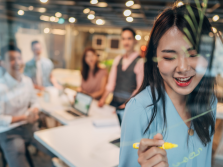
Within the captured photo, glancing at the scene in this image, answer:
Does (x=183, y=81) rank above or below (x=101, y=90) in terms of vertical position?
above

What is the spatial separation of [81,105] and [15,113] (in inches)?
16.7

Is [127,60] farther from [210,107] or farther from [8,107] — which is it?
[8,107]

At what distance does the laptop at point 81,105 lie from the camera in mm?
1191

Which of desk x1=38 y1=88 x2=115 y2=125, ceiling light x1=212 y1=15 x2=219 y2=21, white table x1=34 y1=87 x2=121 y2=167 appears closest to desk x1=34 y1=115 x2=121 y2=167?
white table x1=34 y1=87 x2=121 y2=167

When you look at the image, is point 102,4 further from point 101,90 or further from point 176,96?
point 176,96

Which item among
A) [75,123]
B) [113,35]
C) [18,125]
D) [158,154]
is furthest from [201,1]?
[113,35]

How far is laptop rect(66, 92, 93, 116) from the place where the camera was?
1.19 m

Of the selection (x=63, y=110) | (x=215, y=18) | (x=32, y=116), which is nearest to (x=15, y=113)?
(x=32, y=116)

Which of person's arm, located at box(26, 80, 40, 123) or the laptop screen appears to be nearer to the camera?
person's arm, located at box(26, 80, 40, 123)

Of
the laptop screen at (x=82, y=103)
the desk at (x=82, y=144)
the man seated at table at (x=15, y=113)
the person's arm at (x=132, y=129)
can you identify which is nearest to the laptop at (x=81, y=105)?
the laptop screen at (x=82, y=103)

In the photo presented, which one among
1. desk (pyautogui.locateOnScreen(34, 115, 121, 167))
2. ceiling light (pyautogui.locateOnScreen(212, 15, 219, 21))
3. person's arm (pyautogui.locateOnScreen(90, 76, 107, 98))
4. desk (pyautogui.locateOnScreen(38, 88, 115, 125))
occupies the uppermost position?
ceiling light (pyautogui.locateOnScreen(212, 15, 219, 21))

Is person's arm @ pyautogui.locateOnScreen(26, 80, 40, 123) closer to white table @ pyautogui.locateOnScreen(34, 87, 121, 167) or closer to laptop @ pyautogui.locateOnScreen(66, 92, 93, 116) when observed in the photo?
white table @ pyautogui.locateOnScreen(34, 87, 121, 167)

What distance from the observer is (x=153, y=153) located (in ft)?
0.96

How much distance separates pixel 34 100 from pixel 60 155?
22.9 inches
